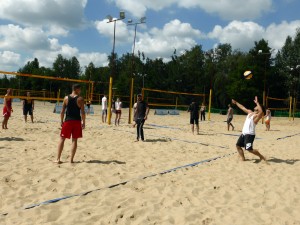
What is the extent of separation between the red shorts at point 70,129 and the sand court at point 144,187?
0.48 m

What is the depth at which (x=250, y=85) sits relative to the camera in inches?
1636

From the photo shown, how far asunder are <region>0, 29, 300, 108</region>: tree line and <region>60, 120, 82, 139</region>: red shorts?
1029 inches

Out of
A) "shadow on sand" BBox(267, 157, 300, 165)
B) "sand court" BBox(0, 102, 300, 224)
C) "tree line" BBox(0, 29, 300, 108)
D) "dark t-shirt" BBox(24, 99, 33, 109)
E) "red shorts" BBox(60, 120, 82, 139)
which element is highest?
"tree line" BBox(0, 29, 300, 108)

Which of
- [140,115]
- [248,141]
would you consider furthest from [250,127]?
[140,115]

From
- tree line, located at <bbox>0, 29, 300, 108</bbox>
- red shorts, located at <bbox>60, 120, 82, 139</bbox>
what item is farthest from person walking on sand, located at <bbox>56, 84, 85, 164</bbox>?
tree line, located at <bbox>0, 29, 300, 108</bbox>

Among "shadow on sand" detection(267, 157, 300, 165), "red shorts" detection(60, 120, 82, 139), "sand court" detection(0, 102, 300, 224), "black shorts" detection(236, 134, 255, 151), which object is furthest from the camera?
"shadow on sand" detection(267, 157, 300, 165)

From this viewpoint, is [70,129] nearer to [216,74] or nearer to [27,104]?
[27,104]

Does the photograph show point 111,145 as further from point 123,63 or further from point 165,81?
point 123,63

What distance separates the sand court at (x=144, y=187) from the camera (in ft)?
10.2

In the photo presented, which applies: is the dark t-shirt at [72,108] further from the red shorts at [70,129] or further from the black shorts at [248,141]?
the black shorts at [248,141]

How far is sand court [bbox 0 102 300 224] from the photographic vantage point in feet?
10.2

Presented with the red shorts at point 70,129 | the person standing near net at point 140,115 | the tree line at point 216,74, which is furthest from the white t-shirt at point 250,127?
the tree line at point 216,74

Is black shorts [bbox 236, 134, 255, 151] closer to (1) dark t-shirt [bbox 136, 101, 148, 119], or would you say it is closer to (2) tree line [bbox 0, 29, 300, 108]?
(1) dark t-shirt [bbox 136, 101, 148, 119]

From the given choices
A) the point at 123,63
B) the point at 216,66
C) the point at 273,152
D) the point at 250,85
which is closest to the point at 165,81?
the point at 216,66
